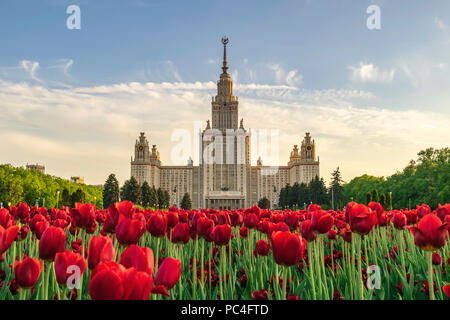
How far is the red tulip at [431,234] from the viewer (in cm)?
212

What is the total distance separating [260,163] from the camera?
131 meters

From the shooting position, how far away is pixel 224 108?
120062 millimetres

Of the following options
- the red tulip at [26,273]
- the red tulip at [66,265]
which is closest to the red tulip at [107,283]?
the red tulip at [66,265]

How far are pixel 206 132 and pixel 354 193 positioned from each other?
5207cm

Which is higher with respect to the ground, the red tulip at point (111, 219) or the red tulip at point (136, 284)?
the red tulip at point (111, 219)

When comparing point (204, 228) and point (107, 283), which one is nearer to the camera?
point (107, 283)

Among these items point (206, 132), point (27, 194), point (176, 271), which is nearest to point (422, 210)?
point (176, 271)

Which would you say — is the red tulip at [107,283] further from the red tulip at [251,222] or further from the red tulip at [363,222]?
the red tulip at [251,222]

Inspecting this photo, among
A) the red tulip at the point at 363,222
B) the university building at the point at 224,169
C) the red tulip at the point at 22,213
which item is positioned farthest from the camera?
the university building at the point at 224,169

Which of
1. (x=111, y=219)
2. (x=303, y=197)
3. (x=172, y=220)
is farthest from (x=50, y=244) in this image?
(x=303, y=197)

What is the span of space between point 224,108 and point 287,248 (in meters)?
119

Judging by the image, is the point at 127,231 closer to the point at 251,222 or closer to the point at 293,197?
the point at 251,222

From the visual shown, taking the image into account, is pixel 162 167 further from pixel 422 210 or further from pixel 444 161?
pixel 422 210

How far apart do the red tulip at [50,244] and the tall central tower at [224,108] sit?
11621 cm
